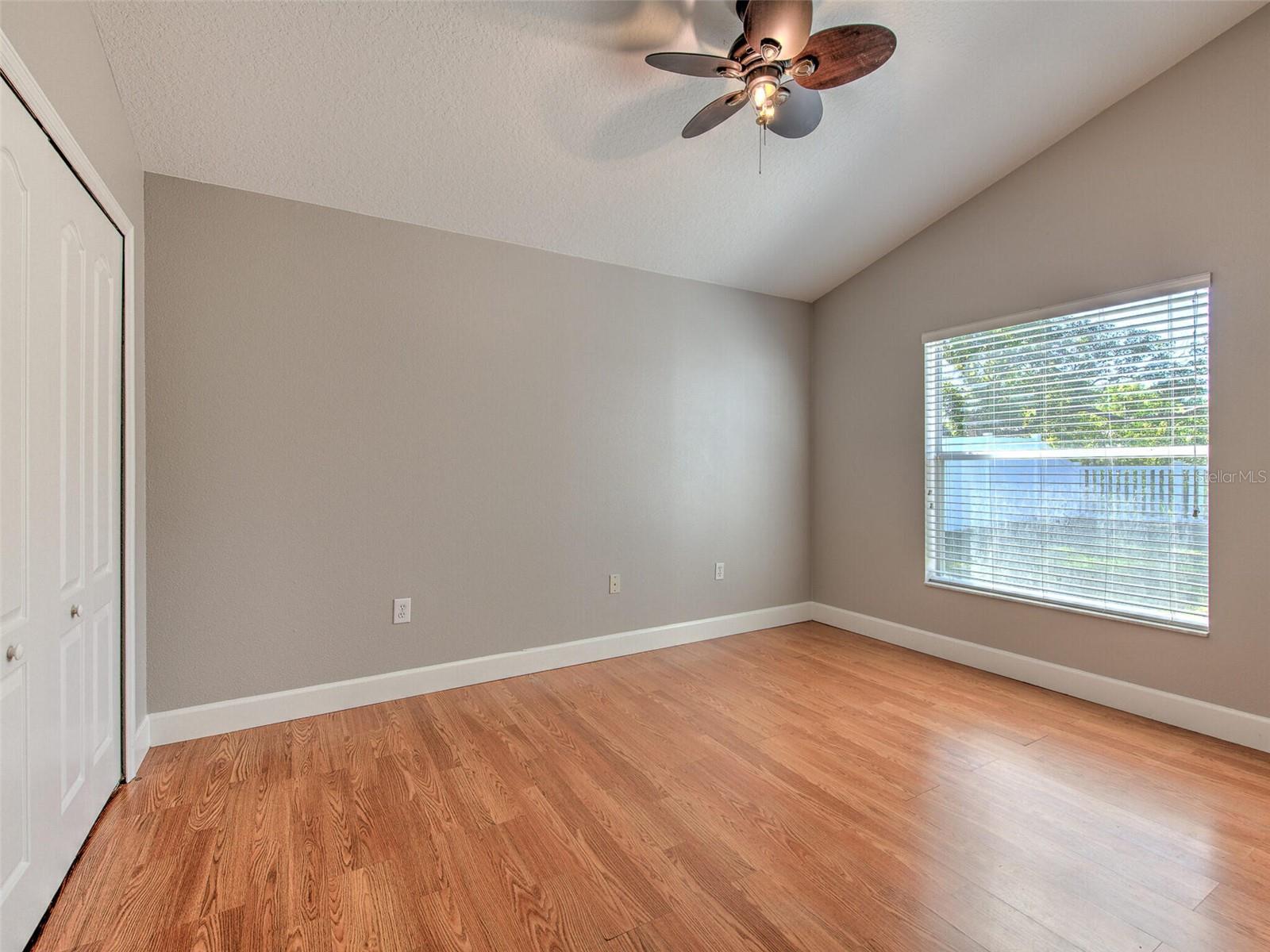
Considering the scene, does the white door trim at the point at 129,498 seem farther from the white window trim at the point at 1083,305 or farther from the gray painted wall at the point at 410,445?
the white window trim at the point at 1083,305

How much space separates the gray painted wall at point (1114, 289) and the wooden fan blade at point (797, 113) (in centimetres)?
174

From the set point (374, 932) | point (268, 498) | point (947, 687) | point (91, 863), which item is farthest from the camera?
point (947, 687)

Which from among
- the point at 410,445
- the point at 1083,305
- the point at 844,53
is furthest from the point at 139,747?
the point at 1083,305

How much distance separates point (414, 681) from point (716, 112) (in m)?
2.89

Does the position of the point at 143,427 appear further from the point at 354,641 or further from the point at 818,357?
the point at 818,357

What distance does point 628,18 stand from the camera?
2.07 metres

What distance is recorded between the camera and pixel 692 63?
73.5 inches

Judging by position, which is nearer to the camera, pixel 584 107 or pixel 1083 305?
pixel 584 107

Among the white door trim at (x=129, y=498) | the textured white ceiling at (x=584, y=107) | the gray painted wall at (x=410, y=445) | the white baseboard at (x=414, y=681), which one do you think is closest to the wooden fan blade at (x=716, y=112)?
the textured white ceiling at (x=584, y=107)

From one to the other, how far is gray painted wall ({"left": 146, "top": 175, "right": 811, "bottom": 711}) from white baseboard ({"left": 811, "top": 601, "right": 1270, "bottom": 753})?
1121 millimetres

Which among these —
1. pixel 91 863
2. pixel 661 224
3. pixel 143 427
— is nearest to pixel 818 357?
pixel 661 224

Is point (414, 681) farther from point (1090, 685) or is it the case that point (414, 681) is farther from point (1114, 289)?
point (1114, 289)

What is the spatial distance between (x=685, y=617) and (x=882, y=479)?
1.64 metres

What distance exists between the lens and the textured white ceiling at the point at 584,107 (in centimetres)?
202
